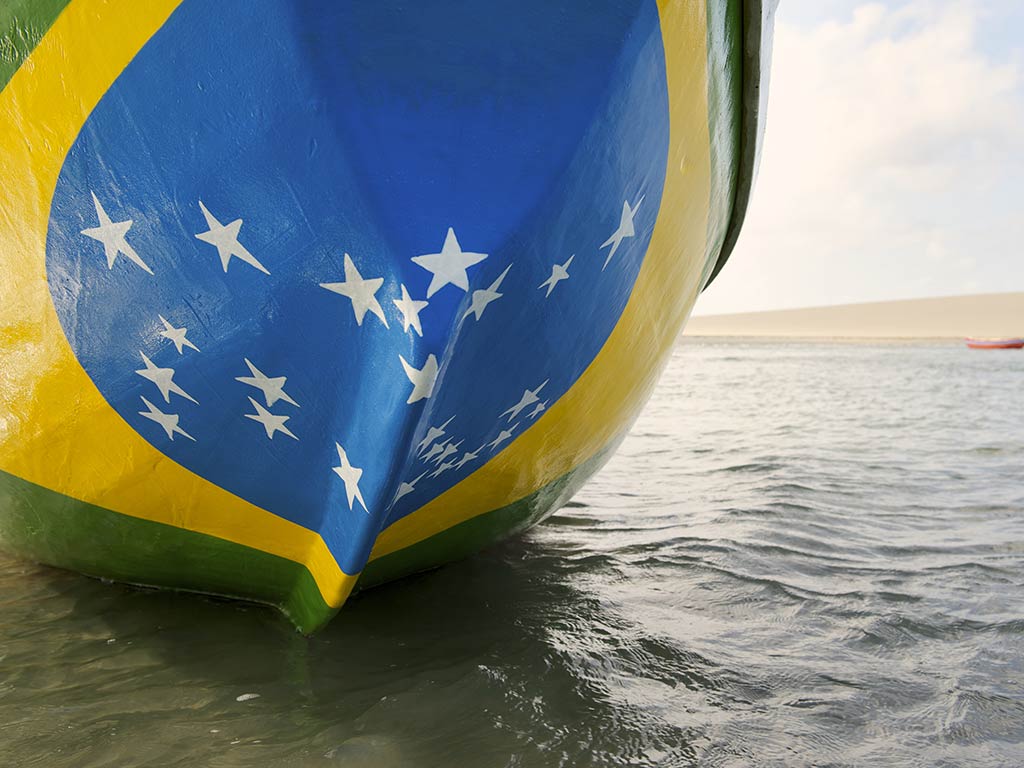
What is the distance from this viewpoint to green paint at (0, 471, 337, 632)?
2.37 metres

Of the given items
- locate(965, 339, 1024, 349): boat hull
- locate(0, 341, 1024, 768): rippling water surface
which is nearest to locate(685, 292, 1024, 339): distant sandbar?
locate(965, 339, 1024, 349): boat hull

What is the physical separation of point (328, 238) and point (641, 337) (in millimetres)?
1284

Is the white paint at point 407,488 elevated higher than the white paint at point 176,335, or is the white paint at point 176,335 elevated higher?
the white paint at point 176,335

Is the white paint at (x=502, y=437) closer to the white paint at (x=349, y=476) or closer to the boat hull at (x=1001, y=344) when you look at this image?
the white paint at (x=349, y=476)

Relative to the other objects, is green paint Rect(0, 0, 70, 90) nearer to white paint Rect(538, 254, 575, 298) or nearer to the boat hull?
white paint Rect(538, 254, 575, 298)

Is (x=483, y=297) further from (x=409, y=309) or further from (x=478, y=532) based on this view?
(x=478, y=532)

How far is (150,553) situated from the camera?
249cm

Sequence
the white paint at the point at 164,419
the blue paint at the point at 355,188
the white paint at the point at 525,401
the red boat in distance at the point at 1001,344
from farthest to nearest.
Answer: the red boat in distance at the point at 1001,344 → the white paint at the point at 525,401 → the white paint at the point at 164,419 → the blue paint at the point at 355,188

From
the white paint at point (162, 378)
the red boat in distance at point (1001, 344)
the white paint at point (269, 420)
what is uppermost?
the red boat in distance at point (1001, 344)

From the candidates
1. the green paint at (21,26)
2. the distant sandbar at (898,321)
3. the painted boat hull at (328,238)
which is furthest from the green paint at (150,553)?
the distant sandbar at (898,321)

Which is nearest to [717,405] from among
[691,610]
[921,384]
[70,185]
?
[921,384]

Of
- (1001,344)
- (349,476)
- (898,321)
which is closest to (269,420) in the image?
(349,476)

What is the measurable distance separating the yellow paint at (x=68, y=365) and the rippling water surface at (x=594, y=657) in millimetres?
406

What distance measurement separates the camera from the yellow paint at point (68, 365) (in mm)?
1481
